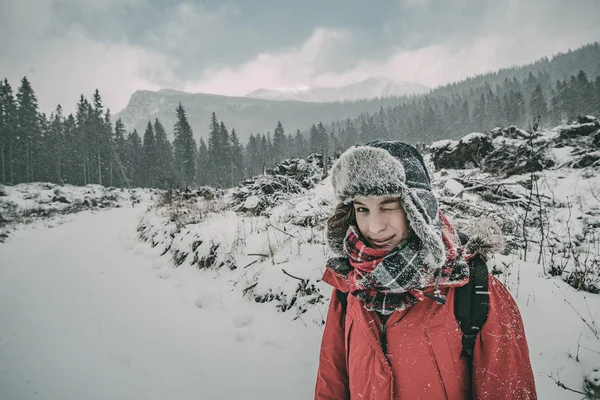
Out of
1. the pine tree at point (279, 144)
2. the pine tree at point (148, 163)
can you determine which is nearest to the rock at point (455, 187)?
the pine tree at point (148, 163)

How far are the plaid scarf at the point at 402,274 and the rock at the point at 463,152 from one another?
8.35 m

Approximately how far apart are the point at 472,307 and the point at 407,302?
267mm

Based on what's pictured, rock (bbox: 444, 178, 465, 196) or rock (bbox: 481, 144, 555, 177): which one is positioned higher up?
rock (bbox: 481, 144, 555, 177)

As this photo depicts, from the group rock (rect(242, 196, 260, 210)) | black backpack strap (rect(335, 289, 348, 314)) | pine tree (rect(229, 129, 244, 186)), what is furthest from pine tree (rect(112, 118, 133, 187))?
black backpack strap (rect(335, 289, 348, 314))

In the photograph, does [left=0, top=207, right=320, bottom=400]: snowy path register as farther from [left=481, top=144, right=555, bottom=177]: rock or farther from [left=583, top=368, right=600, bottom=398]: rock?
[left=481, top=144, right=555, bottom=177]: rock

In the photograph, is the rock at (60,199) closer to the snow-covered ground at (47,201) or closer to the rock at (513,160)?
the snow-covered ground at (47,201)

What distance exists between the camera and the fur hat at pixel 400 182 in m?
1.28

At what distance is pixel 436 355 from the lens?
116 cm

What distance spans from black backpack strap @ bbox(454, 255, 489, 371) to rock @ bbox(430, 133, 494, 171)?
8.35m

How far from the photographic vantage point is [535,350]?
2.14 m

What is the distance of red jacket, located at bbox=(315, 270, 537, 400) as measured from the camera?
3.49ft

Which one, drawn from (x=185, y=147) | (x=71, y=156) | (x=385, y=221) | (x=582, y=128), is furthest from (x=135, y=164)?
(x=385, y=221)

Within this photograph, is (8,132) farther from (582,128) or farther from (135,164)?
(582,128)

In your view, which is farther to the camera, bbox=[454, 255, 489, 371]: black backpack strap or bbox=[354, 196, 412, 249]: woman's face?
bbox=[354, 196, 412, 249]: woman's face
